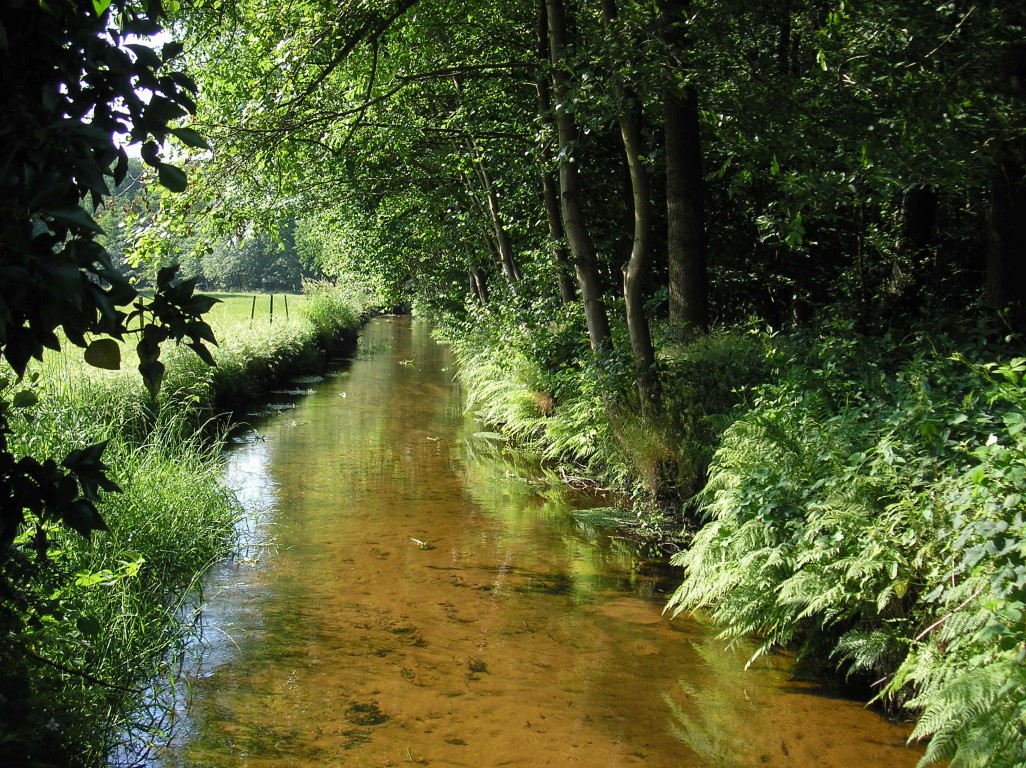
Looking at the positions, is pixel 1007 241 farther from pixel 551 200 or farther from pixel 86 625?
pixel 86 625

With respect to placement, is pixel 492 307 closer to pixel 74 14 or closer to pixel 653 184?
pixel 653 184

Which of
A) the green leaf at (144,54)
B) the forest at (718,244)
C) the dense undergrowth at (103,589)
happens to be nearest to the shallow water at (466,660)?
the dense undergrowth at (103,589)

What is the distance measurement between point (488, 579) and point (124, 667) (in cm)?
338

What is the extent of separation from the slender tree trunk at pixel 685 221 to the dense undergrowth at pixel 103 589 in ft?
18.9

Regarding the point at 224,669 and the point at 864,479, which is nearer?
the point at 864,479

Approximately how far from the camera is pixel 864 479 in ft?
16.6

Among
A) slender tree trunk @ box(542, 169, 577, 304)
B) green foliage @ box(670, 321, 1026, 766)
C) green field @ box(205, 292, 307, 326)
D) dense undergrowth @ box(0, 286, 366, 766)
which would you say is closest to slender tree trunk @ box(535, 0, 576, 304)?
slender tree trunk @ box(542, 169, 577, 304)

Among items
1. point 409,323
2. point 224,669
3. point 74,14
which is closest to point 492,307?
point 224,669

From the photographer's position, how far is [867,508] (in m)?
5.05

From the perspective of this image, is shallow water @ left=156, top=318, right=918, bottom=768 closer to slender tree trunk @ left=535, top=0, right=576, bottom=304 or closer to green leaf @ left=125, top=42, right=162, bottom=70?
green leaf @ left=125, top=42, right=162, bottom=70

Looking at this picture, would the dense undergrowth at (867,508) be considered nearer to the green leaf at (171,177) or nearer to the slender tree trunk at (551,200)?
the green leaf at (171,177)

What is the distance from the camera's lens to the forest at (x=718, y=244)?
2.17 m

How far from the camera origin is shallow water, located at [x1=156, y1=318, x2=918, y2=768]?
465 cm

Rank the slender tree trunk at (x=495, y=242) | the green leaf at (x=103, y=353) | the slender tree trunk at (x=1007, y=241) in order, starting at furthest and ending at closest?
the slender tree trunk at (x=495, y=242) < the slender tree trunk at (x=1007, y=241) < the green leaf at (x=103, y=353)
